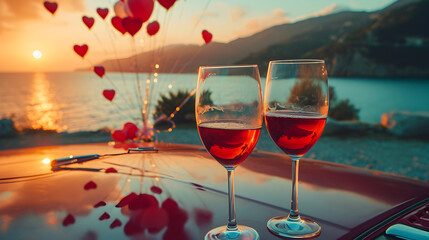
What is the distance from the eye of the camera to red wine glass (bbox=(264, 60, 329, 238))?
29.0 inches

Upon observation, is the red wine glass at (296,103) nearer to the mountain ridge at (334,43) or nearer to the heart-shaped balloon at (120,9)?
the heart-shaped balloon at (120,9)

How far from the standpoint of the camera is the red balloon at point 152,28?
3726mm

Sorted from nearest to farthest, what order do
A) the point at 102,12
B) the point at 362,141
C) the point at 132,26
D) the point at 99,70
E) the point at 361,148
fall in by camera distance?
the point at 132,26 → the point at 102,12 → the point at 99,70 → the point at 361,148 → the point at 362,141

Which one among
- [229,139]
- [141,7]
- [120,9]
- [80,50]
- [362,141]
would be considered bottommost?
[362,141]

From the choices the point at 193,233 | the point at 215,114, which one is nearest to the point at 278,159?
the point at 215,114

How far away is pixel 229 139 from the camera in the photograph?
65cm

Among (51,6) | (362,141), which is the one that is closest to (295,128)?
(51,6)

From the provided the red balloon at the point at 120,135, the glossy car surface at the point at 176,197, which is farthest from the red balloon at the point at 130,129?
the glossy car surface at the point at 176,197

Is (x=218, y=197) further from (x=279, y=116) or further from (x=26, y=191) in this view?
(x=26, y=191)

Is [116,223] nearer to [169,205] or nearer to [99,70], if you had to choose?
[169,205]

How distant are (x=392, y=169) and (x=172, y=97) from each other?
7238 mm

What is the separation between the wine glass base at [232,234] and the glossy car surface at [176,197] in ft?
0.06

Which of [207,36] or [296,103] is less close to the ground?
[207,36]

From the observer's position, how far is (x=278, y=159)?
1.18 meters
